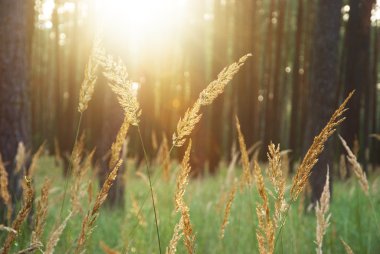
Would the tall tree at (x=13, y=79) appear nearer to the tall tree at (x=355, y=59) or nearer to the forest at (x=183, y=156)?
the forest at (x=183, y=156)

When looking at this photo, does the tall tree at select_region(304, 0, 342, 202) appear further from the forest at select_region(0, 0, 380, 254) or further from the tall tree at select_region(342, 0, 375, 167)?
the tall tree at select_region(342, 0, 375, 167)

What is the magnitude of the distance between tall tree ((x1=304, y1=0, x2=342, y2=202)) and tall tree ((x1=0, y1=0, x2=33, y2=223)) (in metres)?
3.83

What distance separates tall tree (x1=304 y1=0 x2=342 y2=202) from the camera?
7.04 metres

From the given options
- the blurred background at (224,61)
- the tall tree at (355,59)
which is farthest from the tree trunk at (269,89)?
the tall tree at (355,59)

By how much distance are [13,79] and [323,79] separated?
4.10 meters

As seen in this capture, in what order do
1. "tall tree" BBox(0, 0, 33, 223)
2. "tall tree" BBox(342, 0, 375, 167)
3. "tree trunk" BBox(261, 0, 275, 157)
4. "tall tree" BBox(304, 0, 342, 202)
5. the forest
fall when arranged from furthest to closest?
1. "tree trunk" BBox(261, 0, 275, 157)
2. "tall tree" BBox(342, 0, 375, 167)
3. "tall tree" BBox(304, 0, 342, 202)
4. "tall tree" BBox(0, 0, 33, 223)
5. the forest

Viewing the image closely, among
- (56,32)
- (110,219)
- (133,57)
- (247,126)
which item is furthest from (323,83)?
(56,32)

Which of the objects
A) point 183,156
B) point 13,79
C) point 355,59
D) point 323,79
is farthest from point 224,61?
point 183,156

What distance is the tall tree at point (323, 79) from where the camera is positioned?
7039mm

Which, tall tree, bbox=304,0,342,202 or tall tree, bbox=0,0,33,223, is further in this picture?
tall tree, bbox=304,0,342,202

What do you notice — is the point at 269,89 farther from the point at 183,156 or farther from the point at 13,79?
the point at 183,156

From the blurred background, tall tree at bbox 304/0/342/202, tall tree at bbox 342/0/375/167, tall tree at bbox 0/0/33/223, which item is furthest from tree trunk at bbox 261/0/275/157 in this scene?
tall tree at bbox 0/0/33/223

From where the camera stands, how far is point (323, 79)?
7.16 metres

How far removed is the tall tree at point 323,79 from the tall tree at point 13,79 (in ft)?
12.6
